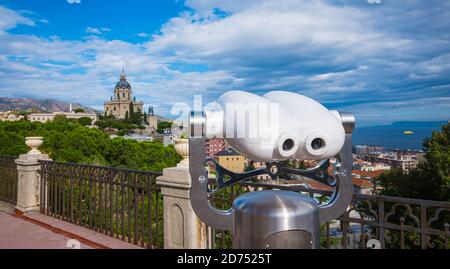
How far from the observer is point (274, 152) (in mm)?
1389

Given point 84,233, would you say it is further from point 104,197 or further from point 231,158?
point 231,158

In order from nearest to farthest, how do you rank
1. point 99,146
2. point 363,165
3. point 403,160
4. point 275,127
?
point 275,127 → point 363,165 → point 403,160 → point 99,146

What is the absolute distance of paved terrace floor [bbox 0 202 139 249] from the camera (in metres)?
4.95

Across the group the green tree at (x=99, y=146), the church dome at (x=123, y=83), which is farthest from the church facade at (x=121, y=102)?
the green tree at (x=99, y=146)

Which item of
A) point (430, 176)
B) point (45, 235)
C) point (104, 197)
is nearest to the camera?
point (45, 235)

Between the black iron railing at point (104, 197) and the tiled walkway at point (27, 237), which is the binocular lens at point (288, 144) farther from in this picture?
the tiled walkway at point (27, 237)

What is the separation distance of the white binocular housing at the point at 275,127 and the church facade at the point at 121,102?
132m

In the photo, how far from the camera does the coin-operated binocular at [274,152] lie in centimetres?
138

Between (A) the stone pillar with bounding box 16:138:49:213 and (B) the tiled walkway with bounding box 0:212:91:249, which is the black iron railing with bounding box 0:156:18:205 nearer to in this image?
(A) the stone pillar with bounding box 16:138:49:213

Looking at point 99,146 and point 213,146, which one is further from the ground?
point 213,146

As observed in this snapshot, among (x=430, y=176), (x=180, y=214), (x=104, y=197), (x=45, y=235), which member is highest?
(x=180, y=214)

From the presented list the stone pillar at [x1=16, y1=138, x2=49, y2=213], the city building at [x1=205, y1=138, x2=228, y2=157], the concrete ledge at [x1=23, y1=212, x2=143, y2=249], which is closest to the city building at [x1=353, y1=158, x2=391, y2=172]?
the city building at [x1=205, y1=138, x2=228, y2=157]

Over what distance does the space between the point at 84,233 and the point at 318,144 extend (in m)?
4.90

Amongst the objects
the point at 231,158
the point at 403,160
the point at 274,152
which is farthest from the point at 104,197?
the point at 403,160
